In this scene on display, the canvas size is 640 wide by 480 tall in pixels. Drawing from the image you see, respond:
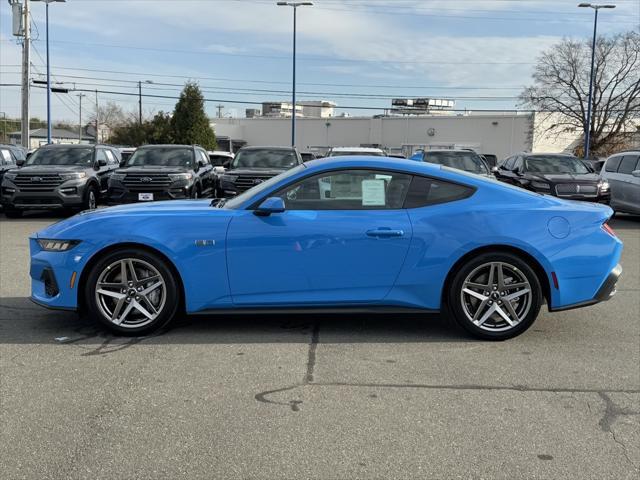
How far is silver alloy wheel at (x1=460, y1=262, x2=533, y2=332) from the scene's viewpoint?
4.88 metres

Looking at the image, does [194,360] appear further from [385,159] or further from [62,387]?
[385,159]

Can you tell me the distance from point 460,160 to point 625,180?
394cm

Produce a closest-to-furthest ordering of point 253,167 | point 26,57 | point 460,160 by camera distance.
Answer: point 253,167 < point 460,160 < point 26,57

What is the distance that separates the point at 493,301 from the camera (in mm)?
4906

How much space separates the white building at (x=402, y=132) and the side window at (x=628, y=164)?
31347 mm

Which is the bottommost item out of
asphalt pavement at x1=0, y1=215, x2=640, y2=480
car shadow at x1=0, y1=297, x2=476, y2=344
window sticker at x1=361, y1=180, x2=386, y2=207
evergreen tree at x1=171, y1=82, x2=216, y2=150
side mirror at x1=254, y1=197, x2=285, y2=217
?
asphalt pavement at x1=0, y1=215, x2=640, y2=480

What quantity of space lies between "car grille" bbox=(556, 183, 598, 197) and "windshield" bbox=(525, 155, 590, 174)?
1171 millimetres

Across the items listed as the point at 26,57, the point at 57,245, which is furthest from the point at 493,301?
the point at 26,57

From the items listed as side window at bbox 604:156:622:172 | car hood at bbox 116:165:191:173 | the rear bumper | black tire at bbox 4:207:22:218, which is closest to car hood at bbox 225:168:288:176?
car hood at bbox 116:165:191:173

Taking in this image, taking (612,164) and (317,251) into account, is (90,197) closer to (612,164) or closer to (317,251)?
(317,251)

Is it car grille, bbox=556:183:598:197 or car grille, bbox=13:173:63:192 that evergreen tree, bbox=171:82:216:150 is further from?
car grille, bbox=556:183:598:197

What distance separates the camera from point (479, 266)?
484 centimetres

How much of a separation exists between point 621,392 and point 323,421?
2006mm

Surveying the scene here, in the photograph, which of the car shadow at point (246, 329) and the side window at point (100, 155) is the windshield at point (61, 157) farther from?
the car shadow at point (246, 329)
